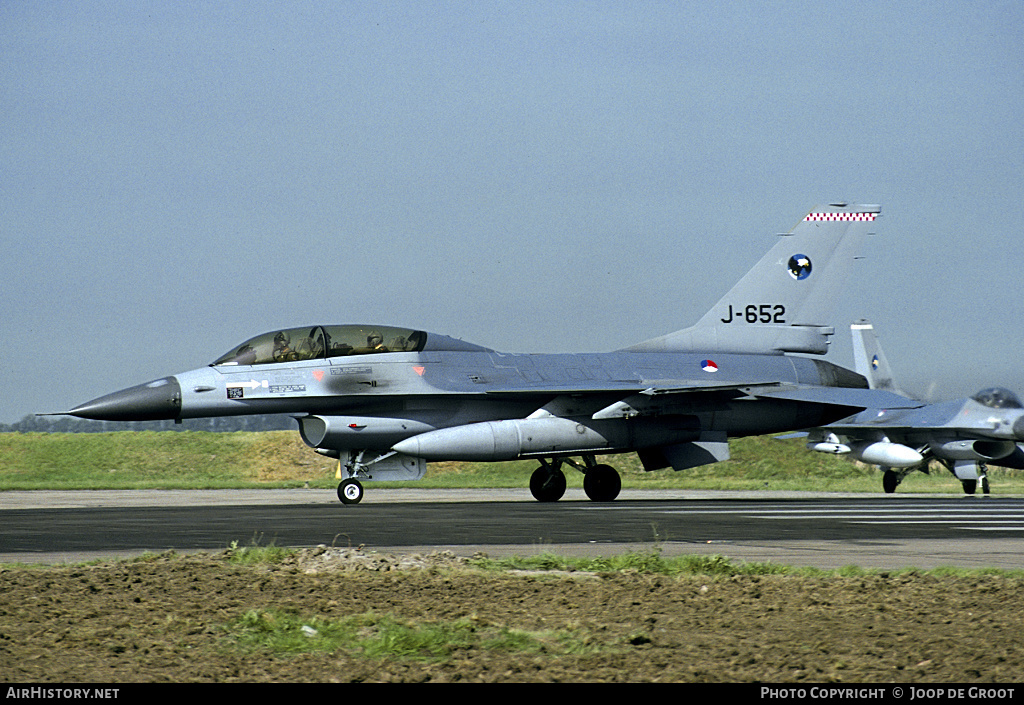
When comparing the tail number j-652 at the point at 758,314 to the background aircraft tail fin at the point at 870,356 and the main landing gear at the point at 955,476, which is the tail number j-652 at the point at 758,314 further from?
the background aircraft tail fin at the point at 870,356

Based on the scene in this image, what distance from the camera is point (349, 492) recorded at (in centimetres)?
1969

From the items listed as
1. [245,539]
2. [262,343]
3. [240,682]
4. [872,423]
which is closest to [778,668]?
[240,682]

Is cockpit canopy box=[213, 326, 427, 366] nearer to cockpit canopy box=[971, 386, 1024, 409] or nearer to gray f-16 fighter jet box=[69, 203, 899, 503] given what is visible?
gray f-16 fighter jet box=[69, 203, 899, 503]

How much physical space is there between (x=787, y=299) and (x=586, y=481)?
5842 millimetres

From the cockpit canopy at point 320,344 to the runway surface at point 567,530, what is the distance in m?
2.79

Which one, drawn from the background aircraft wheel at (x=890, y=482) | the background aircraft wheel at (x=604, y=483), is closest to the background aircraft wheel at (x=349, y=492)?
the background aircraft wheel at (x=604, y=483)

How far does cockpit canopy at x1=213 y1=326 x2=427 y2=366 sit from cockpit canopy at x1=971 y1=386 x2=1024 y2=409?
13.7m

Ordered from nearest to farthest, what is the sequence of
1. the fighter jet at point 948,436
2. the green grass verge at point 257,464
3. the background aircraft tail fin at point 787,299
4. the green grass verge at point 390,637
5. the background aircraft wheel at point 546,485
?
the green grass verge at point 390,637 < the background aircraft wheel at point 546,485 < the background aircraft tail fin at point 787,299 < the fighter jet at point 948,436 < the green grass verge at point 257,464

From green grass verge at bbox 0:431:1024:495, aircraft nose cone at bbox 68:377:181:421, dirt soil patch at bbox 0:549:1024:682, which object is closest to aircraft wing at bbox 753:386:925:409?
aircraft nose cone at bbox 68:377:181:421

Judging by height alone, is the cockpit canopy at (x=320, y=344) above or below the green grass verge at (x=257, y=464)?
above

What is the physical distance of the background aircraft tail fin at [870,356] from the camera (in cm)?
3772

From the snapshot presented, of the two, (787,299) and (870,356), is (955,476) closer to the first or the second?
(787,299)

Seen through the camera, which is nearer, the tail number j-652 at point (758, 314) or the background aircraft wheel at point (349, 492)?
the background aircraft wheel at point (349, 492)

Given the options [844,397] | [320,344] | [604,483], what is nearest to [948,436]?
[844,397]
